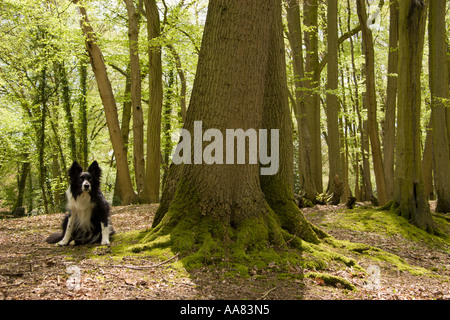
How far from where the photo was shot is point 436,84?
11.0m

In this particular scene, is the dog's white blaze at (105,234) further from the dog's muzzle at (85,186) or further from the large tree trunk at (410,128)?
the large tree trunk at (410,128)

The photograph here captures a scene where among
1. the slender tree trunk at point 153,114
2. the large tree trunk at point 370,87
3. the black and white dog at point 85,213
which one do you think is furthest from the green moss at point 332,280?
the slender tree trunk at point 153,114

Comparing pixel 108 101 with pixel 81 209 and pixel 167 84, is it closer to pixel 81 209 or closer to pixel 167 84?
pixel 81 209

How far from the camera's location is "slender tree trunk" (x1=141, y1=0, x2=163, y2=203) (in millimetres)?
13383

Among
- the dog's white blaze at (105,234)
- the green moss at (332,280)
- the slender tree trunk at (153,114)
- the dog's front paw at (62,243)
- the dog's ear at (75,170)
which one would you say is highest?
the slender tree trunk at (153,114)

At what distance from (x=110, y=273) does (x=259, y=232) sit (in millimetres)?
2169

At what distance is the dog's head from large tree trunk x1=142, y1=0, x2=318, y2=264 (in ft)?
4.43

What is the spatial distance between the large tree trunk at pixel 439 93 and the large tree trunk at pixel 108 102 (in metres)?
10.6

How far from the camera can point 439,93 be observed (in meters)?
10.9

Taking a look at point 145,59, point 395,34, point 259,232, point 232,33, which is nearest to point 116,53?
point 145,59

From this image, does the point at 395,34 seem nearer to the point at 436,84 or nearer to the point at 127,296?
the point at 436,84

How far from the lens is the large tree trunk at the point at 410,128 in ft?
27.9

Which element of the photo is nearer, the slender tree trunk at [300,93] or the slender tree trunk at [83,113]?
the slender tree trunk at [300,93]

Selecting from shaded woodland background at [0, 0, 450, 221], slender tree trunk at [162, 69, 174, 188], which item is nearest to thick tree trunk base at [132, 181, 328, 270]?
shaded woodland background at [0, 0, 450, 221]
